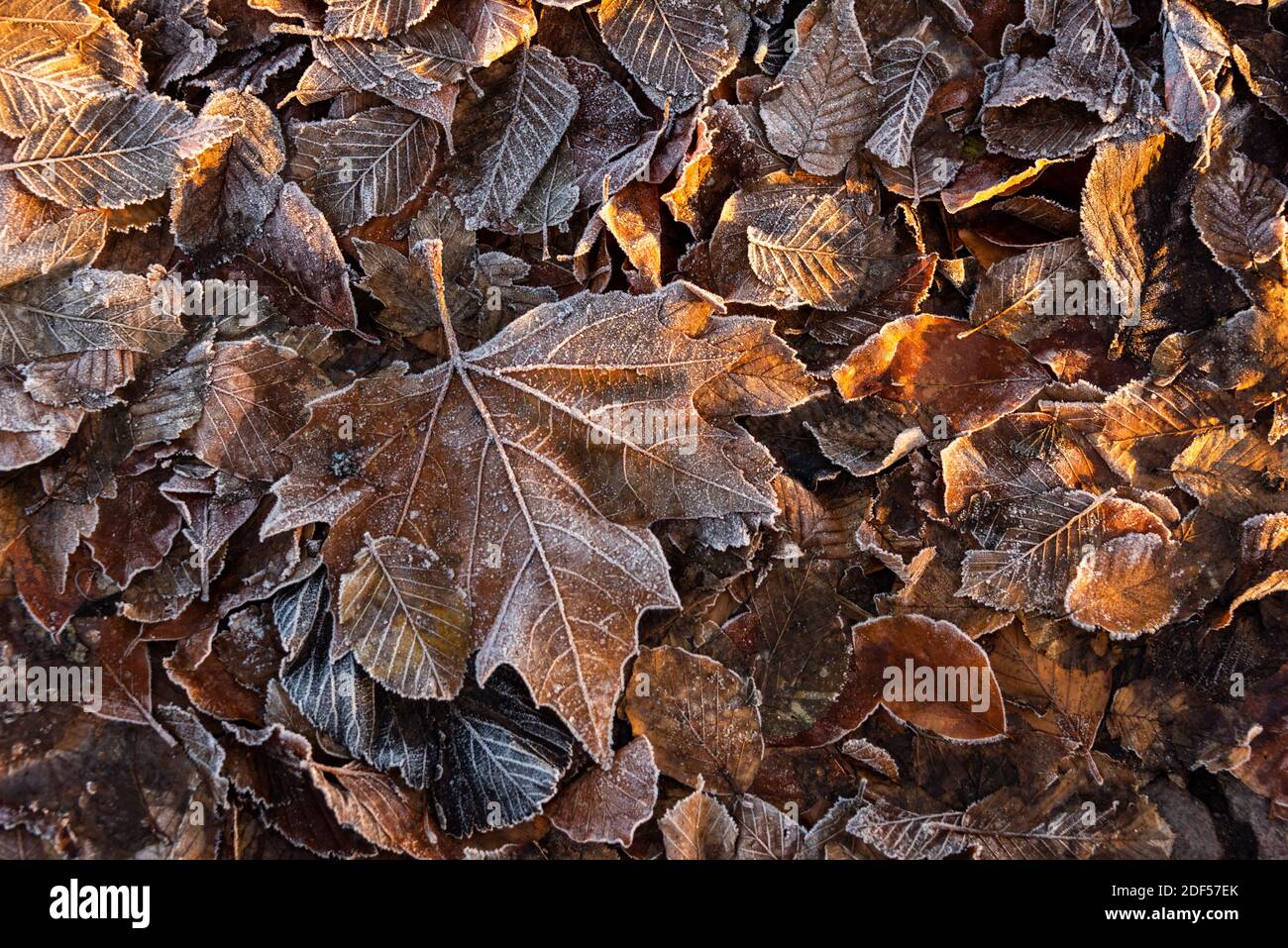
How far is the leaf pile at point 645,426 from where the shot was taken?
6.48 feet

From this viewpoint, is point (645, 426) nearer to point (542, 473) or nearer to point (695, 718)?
point (542, 473)

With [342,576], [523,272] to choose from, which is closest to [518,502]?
[342,576]

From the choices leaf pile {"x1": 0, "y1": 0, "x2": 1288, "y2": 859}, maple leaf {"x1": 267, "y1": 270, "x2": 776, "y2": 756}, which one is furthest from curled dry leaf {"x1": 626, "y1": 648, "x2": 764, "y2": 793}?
maple leaf {"x1": 267, "y1": 270, "x2": 776, "y2": 756}

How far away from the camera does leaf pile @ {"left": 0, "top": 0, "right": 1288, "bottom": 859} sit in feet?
6.48

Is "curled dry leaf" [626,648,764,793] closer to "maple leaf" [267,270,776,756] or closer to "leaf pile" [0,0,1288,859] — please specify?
"leaf pile" [0,0,1288,859]

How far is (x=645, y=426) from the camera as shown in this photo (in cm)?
199

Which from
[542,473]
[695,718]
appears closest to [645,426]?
[542,473]

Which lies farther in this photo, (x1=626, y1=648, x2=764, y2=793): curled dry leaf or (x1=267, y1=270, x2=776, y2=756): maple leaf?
(x1=626, y1=648, x2=764, y2=793): curled dry leaf

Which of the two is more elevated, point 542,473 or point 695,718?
point 542,473

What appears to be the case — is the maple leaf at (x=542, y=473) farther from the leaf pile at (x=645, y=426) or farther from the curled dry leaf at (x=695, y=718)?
the curled dry leaf at (x=695, y=718)

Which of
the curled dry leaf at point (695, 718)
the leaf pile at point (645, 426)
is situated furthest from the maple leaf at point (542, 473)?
the curled dry leaf at point (695, 718)

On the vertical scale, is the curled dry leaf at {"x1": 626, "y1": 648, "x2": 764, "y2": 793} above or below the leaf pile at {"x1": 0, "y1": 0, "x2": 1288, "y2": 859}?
below

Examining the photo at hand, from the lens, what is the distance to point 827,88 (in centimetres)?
223

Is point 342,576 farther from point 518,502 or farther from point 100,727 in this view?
point 100,727
